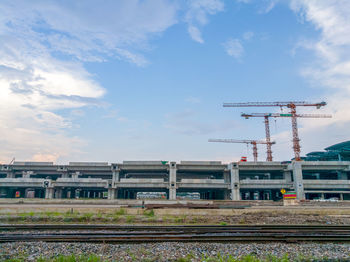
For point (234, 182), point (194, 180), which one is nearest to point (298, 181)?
point (234, 182)

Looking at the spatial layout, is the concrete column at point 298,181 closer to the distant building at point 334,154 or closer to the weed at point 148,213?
the distant building at point 334,154

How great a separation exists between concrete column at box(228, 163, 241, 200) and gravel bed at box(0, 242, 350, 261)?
2390 inches

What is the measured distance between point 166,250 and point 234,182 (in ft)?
211

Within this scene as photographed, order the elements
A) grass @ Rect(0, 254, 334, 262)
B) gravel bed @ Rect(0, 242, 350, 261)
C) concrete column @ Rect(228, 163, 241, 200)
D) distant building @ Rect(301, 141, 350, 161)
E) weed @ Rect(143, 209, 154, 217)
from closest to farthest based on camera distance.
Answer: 1. grass @ Rect(0, 254, 334, 262)
2. gravel bed @ Rect(0, 242, 350, 261)
3. weed @ Rect(143, 209, 154, 217)
4. concrete column @ Rect(228, 163, 241, 200)
5. distant building @ Rect(301, 141, 350, 161)

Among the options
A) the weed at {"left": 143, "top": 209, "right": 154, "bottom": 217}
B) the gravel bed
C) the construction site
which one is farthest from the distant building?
the gravel bed

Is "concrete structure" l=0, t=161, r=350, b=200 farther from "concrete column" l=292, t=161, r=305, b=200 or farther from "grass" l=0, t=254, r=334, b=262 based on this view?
"grass" l=0, t=254, r=334, b=262

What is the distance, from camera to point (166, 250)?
11.6m

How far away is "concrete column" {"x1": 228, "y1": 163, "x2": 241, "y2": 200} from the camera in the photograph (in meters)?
71.6

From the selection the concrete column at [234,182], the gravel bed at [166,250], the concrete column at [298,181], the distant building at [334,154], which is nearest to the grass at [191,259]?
the gravel bed at [166,250]

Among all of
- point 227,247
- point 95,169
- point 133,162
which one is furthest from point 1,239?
point 95,169

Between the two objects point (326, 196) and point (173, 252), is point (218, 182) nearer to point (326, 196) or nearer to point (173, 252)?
point (326, 196)

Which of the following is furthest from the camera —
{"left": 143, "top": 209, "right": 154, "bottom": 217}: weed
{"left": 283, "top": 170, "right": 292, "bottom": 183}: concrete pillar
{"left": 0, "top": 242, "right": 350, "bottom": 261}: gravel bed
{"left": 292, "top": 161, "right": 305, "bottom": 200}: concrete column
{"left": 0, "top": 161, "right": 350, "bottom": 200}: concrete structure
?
{"left": 283, "top": 170, "right": 292, "bottom": 183}: concrete pillar

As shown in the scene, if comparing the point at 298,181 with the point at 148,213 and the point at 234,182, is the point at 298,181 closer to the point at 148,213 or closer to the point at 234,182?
the point at 234,182

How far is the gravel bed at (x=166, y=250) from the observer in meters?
10.8
